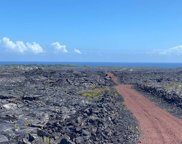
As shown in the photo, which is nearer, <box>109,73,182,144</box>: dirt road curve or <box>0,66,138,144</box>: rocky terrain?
<box>0,66,138,144</box>: rocky terrain

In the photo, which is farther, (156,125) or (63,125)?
(156,125)

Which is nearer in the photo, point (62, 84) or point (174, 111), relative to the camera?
point (174, 111)

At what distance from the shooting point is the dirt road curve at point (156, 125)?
2675 cm

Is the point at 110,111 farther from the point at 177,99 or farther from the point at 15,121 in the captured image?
the point at 177,99

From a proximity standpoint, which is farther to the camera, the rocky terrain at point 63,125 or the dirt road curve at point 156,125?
the dirt road curve at point 156,125

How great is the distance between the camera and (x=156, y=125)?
→ 31.7 m

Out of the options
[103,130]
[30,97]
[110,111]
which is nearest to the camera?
[103,130]

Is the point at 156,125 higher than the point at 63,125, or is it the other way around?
the point at 63,125

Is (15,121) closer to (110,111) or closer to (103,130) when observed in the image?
(103,130)

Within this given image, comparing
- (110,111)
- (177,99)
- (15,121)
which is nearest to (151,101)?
(177,99)

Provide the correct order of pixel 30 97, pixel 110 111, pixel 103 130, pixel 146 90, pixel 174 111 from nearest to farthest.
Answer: pixel 103 130
pixel 110 111
pixel 174 111
pixel 30 97
pixel 146 90

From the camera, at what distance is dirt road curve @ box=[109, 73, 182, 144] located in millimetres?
26750

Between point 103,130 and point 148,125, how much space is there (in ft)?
16.8

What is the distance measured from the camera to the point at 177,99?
49250 millimetres
